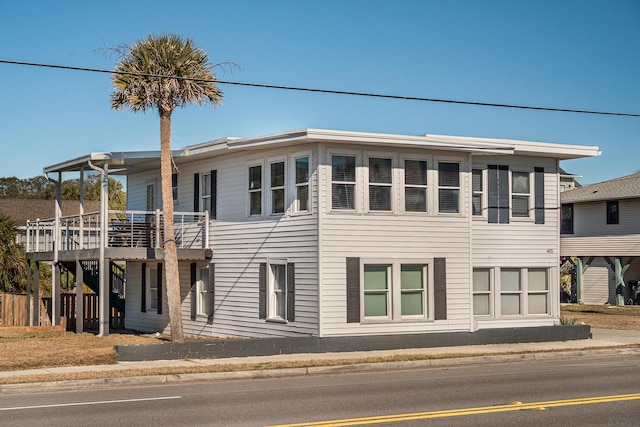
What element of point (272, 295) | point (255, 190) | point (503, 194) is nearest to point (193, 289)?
point (272, 295)

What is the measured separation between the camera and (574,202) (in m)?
49.2

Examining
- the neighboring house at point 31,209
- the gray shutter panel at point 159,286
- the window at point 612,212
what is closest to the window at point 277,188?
the gray shutter panel at point 159,286

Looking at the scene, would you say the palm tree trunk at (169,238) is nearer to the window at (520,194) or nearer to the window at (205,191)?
the window at (205,191)

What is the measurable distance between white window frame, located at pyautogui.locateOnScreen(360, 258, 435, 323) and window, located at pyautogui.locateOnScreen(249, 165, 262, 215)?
3.84m

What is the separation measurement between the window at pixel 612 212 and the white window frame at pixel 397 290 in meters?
26.3

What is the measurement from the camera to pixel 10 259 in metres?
37.1

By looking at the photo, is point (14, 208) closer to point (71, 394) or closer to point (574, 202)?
point (574, 202)

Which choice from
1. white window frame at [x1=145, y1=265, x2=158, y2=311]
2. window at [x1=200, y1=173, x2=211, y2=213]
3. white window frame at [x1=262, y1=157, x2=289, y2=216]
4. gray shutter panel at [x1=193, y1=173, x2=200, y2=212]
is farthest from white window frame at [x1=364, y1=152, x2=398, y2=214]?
white window frame at [x1=145, y1=265, x2=158, y2=311]

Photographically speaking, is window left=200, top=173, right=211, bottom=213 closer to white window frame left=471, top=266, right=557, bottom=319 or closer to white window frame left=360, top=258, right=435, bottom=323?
white window frame left=360, top=258, right=435, bottom=323

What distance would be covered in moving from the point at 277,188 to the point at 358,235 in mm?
2774

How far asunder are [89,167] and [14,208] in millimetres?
35744

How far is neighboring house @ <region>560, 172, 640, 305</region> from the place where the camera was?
151ft

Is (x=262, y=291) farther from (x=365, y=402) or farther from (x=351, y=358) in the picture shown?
(x=365, y=402)

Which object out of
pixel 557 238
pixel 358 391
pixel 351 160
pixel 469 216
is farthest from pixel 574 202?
→ pixel 358 391
